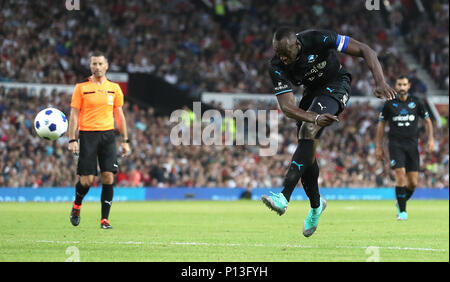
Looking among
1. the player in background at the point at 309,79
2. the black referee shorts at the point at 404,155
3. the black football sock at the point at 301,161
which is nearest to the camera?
the player in background at the point at 309,79

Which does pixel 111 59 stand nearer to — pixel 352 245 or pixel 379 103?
pixel 379 103

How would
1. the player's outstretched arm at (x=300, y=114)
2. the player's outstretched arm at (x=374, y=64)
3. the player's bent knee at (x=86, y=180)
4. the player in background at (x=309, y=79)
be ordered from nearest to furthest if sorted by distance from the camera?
the player's outstretched arm at (x=374, y=64)
the player's outstretched arm at (x=300, y=114)
the player in background at (x=309, y=79)
the player's bent knee at (x=86, y=180)

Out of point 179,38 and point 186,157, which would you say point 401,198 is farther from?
point 179,38

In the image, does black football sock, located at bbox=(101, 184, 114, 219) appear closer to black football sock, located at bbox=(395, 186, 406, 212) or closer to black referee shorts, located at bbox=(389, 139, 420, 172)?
black football sock, located at bbox=(395, 186, 406, 212)

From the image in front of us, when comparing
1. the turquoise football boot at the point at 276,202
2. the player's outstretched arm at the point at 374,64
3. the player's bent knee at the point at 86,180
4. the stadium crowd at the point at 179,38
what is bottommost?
the player's bent knee at the point at 86,180

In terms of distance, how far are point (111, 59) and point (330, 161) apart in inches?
359

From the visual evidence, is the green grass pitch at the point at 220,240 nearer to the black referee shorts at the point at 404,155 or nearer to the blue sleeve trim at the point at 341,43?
the black referee shorts at the point at 404,155

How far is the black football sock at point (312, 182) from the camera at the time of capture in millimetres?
8898

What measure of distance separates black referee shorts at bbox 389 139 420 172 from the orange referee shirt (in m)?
5.92

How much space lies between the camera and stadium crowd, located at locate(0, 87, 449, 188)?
23.9 m

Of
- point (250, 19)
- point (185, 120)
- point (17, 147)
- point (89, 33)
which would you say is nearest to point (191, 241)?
point (17, 147)

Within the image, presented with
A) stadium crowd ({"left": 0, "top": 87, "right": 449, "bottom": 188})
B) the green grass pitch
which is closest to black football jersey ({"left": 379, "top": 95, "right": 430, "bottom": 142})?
the green grass pitch

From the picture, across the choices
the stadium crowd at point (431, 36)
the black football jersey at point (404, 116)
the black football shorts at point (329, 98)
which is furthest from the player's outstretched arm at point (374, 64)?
the stadium crowd at point (431, 36)

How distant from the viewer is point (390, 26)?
1471 inches
